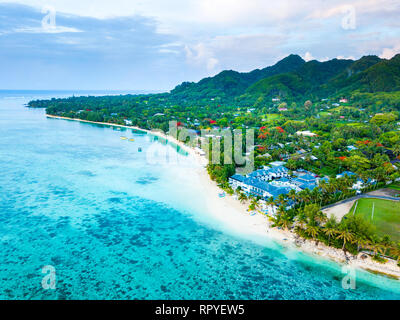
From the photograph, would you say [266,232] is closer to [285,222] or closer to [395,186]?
[285,222]

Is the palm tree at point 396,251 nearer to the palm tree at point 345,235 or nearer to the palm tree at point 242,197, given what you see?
the palm tree at point 345,235

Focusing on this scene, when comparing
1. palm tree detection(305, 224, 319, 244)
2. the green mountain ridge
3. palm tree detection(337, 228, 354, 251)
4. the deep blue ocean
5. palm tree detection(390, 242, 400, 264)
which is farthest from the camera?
the green mountain ridge

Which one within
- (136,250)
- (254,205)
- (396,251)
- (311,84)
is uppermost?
(311,84)

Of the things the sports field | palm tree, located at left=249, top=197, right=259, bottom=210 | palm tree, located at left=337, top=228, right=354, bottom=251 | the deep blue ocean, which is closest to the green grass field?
palm tree, located at left=337, top=228, right=354, bottom=251

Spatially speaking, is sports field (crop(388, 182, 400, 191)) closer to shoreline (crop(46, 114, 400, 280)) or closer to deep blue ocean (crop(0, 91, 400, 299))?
shoreline (crop(46, 114, 400, 280))

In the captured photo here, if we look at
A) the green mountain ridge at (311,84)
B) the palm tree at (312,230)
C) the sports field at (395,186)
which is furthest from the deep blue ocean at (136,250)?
the green mountain ridge at (311,84)

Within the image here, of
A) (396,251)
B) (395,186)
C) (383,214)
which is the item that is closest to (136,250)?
(396,251)

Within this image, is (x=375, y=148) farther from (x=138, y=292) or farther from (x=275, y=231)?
(x=138, y=292)
